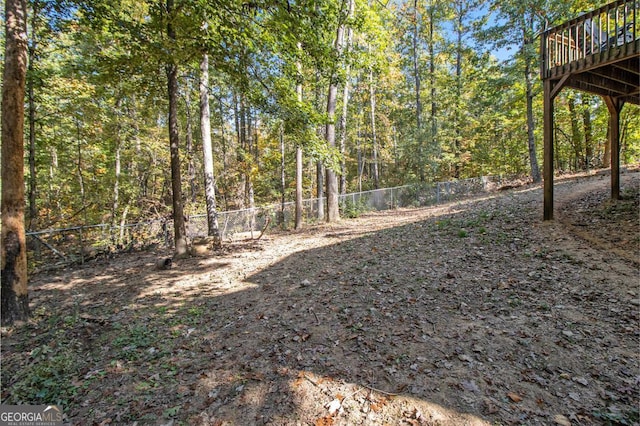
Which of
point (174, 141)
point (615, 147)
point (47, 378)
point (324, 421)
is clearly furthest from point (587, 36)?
point (47, 378)

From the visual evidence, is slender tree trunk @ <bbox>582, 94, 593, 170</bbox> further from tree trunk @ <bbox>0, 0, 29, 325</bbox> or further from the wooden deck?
tree trunk @ <bbox>0, 0, 29, 325</bbox>

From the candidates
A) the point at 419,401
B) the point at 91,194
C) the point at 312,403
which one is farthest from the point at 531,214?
the point at 91,194

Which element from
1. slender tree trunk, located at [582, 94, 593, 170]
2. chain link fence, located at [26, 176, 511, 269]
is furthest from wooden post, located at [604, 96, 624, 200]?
slender tree trunk, located at [582, 94, 593, 170]

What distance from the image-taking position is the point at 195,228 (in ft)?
34.7

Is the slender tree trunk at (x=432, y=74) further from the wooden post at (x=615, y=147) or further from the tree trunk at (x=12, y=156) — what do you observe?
the tree trunk at (x=12, y=156)

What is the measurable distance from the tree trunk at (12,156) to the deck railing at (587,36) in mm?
8937

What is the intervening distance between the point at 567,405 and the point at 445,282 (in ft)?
7.37

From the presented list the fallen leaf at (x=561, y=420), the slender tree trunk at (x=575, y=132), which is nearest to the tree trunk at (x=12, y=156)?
the fallen leaf at (x=561, y=420)

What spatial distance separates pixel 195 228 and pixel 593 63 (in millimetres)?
11360

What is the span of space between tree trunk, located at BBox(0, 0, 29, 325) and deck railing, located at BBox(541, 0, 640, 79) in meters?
8.94

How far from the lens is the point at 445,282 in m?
4.40

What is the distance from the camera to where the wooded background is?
5391 millimetres

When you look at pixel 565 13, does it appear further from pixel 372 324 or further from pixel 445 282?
pixel 372 324

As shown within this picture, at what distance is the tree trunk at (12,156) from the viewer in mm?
3982
